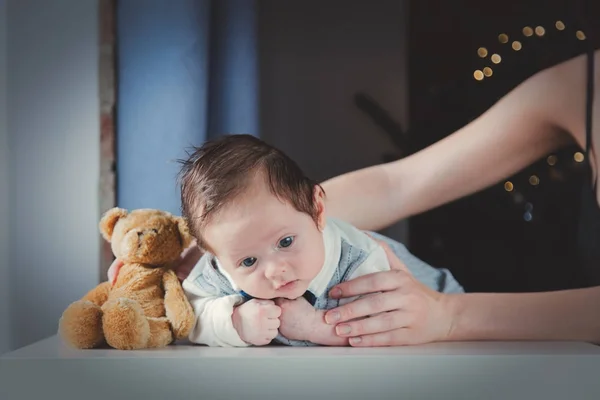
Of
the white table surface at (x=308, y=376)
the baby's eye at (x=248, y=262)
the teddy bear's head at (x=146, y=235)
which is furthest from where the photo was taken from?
the teddy bear's head at (x=146, y=235)

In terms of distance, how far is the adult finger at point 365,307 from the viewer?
3.57 feet

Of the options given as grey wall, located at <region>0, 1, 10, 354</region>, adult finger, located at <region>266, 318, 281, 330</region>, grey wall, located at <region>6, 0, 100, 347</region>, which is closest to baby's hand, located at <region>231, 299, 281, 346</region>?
adult finger, located at <region>266, 318, 281, 330</region>

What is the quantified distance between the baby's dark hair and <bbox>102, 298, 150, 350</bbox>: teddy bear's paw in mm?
134

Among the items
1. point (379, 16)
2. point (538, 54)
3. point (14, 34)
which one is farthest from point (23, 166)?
point (538, 54)

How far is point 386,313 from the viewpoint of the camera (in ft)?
3.59

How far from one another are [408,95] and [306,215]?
0.53 m

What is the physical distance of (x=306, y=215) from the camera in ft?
3.53

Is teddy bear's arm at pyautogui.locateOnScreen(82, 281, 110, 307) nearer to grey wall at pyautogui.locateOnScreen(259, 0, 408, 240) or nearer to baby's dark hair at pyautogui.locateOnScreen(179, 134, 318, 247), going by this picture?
baby's dark hair at pyautogui.locateOnScreen(179, 134, 318, 247)

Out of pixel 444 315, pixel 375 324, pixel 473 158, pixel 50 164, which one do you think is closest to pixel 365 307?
pixel 375 324

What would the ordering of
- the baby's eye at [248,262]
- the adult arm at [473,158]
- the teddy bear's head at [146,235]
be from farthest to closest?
the adult arm at [473,158]
the teddy bear's head at [146,235]
the baby's eye at [248,262]

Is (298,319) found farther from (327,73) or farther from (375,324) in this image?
(327,73)

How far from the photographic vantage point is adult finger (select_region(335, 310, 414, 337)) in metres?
1.08

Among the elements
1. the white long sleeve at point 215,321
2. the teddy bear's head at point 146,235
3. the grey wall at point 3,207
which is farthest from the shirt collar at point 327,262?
the grey wall at point 3,207

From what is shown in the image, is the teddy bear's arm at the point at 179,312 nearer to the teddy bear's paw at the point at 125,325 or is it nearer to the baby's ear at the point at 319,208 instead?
the teddy bear's paw at the point at 125,325
